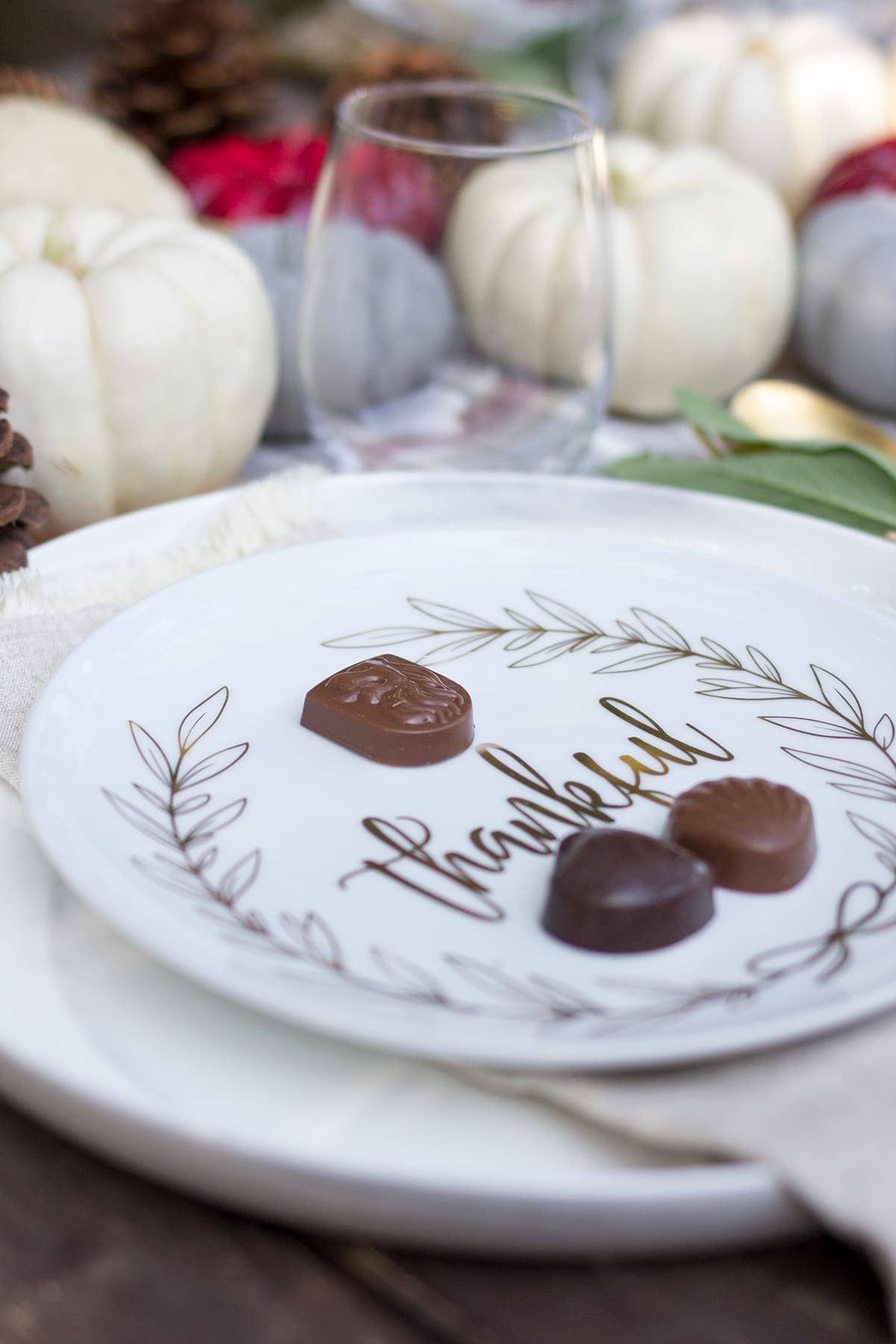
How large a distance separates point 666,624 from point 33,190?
1.93 feet

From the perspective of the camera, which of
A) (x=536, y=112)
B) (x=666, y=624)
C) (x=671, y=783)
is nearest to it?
(x=671, y=783)

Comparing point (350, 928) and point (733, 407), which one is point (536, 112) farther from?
point (350, 928)

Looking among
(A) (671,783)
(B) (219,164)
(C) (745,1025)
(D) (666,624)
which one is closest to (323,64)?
(B) (219,164)

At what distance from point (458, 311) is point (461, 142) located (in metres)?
0.19

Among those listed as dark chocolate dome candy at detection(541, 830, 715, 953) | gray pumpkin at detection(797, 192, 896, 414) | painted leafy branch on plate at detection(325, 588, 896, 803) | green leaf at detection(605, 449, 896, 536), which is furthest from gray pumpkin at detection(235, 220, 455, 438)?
dark chocolate dome candy at detection(541, 830, 715, 953)

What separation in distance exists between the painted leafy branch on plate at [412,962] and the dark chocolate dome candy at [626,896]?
2 cm

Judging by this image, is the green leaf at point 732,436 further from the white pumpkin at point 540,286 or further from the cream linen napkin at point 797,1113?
the cream linen napkin at point 797,1113

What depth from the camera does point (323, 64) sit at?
5.89 feet

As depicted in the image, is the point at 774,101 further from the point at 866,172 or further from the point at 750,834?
the point at 750,834

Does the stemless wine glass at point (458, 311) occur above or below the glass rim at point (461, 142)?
below

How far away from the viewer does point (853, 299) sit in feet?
3.23

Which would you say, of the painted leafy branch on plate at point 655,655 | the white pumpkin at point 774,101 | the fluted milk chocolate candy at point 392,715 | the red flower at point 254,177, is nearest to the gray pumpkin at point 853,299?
the white pumpkin at point 774,101

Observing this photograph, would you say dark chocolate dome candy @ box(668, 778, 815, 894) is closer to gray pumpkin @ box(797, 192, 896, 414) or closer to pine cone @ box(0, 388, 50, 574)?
pine cone @ box(0, 388, 50, 574)

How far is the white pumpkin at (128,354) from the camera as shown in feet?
2.24
